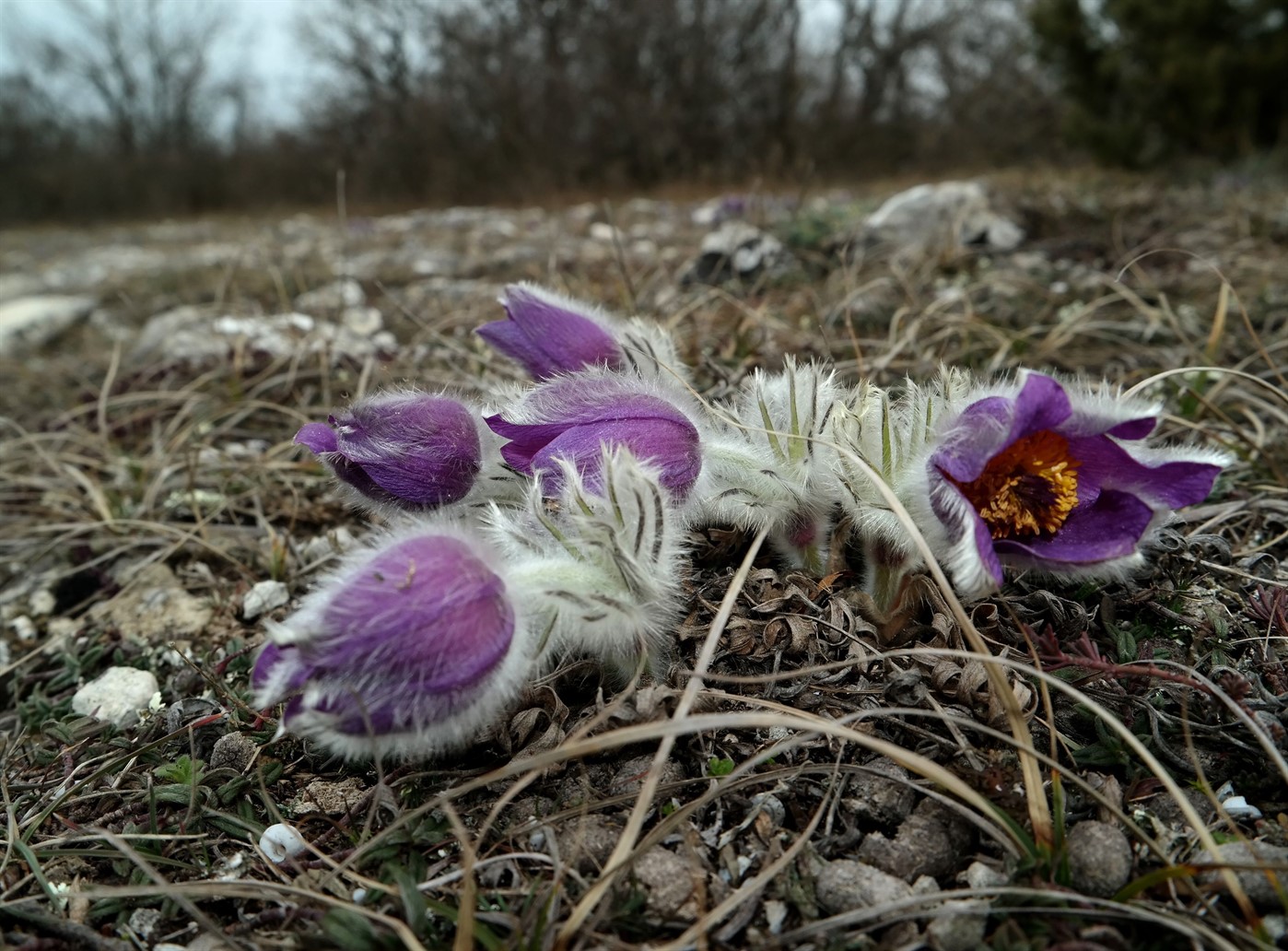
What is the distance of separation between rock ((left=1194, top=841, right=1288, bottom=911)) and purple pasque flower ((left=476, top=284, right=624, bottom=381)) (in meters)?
0.99

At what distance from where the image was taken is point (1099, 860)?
0.89 metres

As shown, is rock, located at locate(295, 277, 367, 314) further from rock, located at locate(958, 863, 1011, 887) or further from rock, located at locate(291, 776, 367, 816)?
rock, located at locate(958, 863, 1011, 887)

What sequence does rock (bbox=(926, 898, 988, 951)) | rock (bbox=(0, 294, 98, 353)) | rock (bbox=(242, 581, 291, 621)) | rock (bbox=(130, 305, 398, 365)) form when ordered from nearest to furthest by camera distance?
rock (bbox=(926, 898, 988, 951)) < rock (bbox=(242, 581, 291, 621)) < rock (bbox=(130, 305, 398, 365)) < rock (bbox=(0, 294, 98, 353))

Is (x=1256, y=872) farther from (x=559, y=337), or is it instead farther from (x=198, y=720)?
(x=198, y=720)

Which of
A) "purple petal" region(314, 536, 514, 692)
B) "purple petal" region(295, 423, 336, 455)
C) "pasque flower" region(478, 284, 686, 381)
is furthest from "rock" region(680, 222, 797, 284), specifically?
"purple petal" region(314, 536, 514, 692)

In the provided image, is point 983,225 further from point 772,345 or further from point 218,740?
point 218,740

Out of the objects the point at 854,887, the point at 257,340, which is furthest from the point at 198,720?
the point at 257,340

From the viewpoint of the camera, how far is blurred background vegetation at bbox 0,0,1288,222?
8.86 metres

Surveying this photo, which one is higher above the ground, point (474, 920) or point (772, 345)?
point (772, 345)

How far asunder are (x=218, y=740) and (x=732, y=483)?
2.68ft

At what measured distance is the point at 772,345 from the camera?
2129mm

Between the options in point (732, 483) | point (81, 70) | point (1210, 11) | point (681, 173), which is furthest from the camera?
point (81, 70)

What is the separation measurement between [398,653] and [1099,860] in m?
0.77

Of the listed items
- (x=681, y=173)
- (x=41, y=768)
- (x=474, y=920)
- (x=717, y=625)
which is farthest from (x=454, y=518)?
(x=681, y=173)
